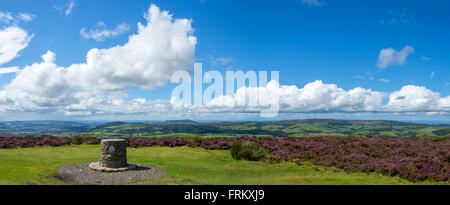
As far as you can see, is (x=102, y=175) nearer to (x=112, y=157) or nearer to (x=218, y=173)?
(x=112, y=157)

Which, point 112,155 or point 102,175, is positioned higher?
point 112,155

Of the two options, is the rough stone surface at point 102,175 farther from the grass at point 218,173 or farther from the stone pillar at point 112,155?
the stone pillar at point 112,155

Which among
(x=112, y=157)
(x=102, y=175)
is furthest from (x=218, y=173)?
(x=102, y=175)

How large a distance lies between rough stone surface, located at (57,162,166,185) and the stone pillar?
997 mm

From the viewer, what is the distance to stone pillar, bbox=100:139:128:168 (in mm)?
19578

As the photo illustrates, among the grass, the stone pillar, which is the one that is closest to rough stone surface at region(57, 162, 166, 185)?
the grass

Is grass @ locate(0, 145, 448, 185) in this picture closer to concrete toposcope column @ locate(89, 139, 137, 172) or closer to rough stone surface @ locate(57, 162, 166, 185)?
rough stone surface @ locate(57, 162, 166, 185)

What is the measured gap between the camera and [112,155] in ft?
64.3

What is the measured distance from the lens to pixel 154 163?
23188 mm

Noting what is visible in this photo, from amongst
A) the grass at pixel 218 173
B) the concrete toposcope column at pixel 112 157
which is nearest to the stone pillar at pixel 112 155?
the concrete toposcope column at pixel 112 157

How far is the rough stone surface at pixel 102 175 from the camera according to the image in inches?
645

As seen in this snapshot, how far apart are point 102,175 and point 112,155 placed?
2008 mm
